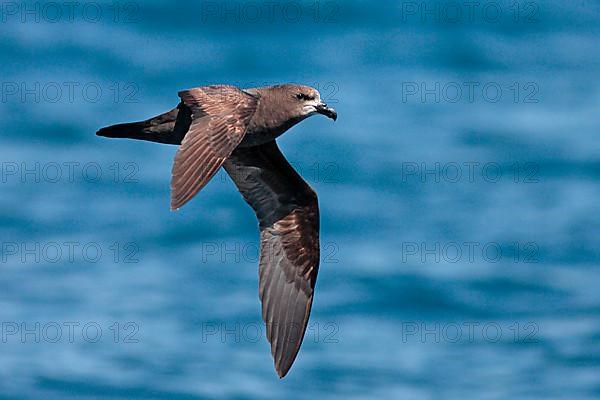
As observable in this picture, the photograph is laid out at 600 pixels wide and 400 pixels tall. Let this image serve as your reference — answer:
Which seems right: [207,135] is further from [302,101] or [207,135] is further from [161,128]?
[302,101]

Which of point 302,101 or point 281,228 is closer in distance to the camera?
point 302,101

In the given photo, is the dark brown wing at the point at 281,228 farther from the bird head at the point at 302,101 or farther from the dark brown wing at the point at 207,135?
the dark brown wing at the point at 207,135

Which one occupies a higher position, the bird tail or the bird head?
the bird head

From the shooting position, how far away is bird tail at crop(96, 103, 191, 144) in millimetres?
11383

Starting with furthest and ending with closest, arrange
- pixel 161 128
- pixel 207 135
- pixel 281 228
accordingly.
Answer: pixel 281 228, pixel 161 128, pixel 207 135

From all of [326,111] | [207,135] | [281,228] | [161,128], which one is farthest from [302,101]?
[281,228]

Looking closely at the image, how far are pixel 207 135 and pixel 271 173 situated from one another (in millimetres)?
2407

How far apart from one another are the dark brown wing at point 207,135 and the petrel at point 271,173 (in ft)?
0.04

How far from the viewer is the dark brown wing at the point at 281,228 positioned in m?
12.7

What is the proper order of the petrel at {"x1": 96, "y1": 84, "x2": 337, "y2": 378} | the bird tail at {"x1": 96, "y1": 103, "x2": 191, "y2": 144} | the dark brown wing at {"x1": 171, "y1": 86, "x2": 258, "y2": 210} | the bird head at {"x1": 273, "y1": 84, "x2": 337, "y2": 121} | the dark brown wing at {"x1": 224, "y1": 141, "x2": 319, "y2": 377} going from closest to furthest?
the dark brown wing at {"x1": 171, "y1": 86, "x2": 258, "y2": 210} → the petrel at {"x1": 96, "y1": 84, "x2": 337, "y2": 378} → the bird tail at {"x1": 96, "y1": 103, "x2": 191, "y2": 144} → the bird head at {"x1": 273, "y1": 84, "x2": 337, "y2": 121} → the dark brown wing at {"x1": 224, "y1": 141, "x2": 319, "y2": 377}

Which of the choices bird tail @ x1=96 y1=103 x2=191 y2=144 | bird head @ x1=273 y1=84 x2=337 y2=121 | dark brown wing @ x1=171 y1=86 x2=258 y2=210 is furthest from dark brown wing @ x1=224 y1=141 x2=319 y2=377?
dark brown wing @ x1=171 y1=86 x2=258 y2=210

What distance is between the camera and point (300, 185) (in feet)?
42.1

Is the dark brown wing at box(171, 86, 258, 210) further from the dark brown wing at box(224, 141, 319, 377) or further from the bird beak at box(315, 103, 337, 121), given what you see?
the dark brown wing at box(224, 141, 319, 377)

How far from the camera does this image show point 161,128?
1149cm
